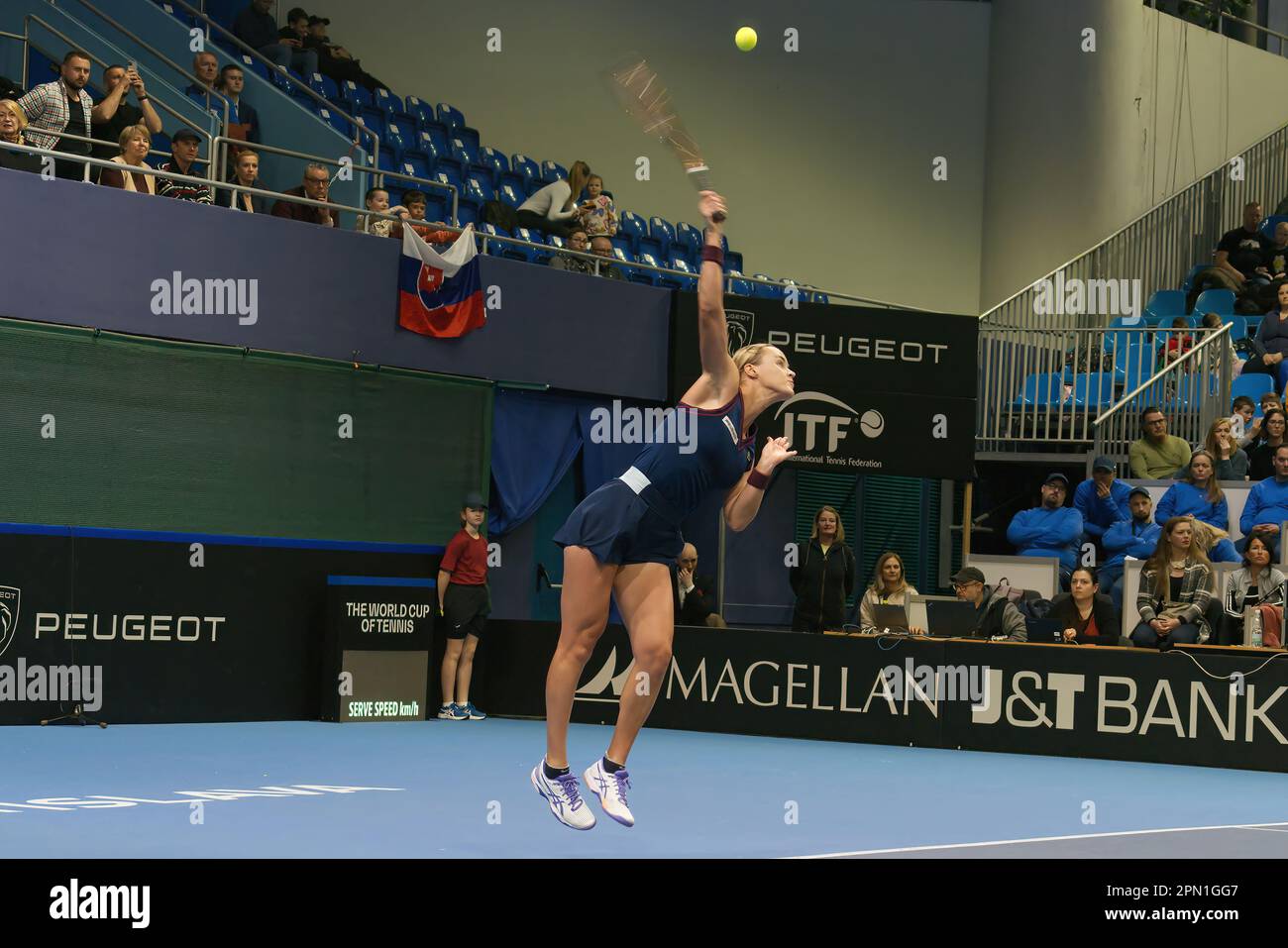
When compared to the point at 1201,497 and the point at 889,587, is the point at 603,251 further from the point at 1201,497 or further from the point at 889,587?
the point at 1201,497

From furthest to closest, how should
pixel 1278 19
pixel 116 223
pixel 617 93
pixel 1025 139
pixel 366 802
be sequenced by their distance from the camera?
pixel 1278 19
pixel 1025 139
pixel 116 223
pixel 366 802
pixel 617 93

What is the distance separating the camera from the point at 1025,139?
23484 millimetres

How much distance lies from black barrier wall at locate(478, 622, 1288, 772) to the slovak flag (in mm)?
2878

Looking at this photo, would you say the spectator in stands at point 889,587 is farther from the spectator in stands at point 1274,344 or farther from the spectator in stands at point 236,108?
the spectator in stands at point 236,108

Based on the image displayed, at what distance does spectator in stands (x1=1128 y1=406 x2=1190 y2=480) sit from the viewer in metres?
17.1

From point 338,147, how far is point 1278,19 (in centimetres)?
1636

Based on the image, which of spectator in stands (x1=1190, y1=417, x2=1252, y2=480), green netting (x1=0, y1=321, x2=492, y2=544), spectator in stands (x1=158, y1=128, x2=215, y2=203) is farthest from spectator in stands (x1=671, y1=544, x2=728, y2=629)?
spectator in stands (x1=158, y1=128, x2=215, y2=203)

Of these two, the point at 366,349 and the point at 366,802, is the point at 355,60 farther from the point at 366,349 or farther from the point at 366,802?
the point at 366,802

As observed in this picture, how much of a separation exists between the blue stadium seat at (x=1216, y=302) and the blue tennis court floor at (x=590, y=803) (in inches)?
373

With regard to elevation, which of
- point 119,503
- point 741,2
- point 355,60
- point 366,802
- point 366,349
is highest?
point 741,2

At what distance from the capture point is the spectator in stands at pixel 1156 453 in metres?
17.1

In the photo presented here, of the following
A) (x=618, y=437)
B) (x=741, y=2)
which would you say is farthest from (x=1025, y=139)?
(x=618, y=437)

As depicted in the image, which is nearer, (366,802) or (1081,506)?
(366,802)

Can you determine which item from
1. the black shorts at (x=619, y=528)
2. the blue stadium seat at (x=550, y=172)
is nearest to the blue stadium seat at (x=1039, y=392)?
the blue stadium seat at (x=550, y=172)
